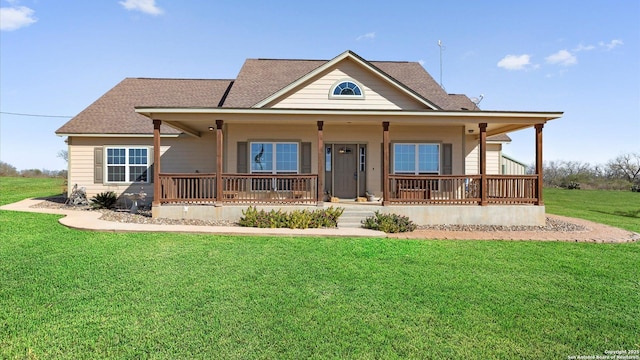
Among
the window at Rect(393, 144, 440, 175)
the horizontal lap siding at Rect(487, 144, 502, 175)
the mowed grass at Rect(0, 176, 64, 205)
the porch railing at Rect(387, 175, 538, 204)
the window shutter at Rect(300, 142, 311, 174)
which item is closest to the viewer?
the porch railing at Rect(387, 175, 538, 204)

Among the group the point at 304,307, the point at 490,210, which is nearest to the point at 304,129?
the point at 490,210

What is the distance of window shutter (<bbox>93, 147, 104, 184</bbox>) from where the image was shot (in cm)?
1355

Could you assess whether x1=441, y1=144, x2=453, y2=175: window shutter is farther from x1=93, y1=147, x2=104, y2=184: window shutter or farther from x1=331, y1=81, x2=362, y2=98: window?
x1=93, y1=147, x2=104, y2=184: window shutter

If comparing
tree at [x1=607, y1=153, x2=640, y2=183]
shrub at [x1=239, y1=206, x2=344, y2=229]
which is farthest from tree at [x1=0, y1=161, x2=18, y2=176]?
tree at [x1=607, y1=153, x2=640, y2=183]

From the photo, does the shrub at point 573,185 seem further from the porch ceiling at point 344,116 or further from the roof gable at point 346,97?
the roof gable at point 346,97

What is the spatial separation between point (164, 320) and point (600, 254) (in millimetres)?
8457

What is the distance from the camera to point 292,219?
9.41 meters

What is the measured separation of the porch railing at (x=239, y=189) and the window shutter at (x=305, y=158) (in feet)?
3.05

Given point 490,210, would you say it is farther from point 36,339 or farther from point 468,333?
point 36,339

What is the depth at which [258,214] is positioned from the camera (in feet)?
32.1

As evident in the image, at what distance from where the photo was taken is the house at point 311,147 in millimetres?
10547

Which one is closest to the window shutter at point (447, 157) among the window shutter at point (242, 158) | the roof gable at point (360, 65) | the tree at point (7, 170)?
the roof gable at point (360, 65)

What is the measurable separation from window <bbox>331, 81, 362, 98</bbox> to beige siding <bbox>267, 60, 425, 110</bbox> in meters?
0.16

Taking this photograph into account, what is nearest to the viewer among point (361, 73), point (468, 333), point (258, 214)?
point (468, 333)
